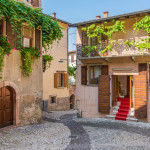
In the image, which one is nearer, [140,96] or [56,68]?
[140,96]

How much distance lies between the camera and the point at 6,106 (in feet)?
30.8

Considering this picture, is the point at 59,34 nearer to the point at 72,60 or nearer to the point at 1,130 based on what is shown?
the point at 1,130

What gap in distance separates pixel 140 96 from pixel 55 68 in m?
10.6

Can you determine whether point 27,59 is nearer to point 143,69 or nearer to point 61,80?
point 143,69

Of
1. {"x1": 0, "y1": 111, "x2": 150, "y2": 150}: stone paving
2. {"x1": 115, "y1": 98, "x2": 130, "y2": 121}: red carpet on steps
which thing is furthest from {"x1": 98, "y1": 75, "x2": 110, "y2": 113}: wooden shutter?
{"x1": 0, "y1": 111, "x2": 150, "y2": 150}: stone paving

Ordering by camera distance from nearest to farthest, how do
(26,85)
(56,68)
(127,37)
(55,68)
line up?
1. (26,85)
2. (127,37)
3. (55,68)
4. (56,68)

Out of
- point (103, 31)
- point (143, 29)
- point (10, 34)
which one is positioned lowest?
point (10, 34)

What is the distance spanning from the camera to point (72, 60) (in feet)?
115

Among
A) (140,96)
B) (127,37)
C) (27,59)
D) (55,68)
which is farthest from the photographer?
(55,68)

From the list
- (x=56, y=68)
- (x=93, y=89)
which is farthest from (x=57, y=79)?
(x=93, y=89)

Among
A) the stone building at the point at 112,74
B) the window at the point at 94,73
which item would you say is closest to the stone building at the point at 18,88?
the stone building at the point at 112,74

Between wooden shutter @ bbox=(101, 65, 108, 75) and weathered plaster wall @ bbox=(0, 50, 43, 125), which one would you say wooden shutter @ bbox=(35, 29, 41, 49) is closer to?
weathered plaster wall @ bbox=(0, 50, 43, 125)

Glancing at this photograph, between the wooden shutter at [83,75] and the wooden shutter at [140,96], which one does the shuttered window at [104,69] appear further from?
the wooden shutter at [140,96]

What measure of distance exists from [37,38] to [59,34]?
4.83ft
